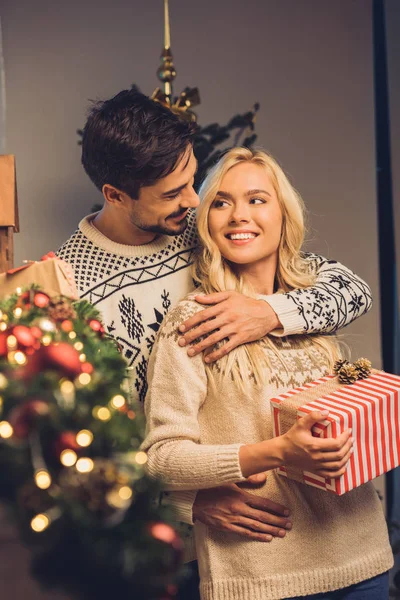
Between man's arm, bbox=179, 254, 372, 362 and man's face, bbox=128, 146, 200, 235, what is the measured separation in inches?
9.4

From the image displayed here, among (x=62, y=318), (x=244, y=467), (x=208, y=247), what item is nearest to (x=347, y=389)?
(x=244, y=467)

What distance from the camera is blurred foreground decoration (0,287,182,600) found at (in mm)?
690

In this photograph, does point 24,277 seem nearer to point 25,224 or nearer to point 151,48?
point 25,224

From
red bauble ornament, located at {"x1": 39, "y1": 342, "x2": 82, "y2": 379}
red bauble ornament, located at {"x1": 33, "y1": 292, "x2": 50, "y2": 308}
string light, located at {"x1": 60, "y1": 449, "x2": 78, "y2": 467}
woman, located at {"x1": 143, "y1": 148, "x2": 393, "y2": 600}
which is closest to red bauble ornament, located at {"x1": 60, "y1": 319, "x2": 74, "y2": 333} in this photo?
red bauble ornament, located at {"x1": 33, "y1": 292, "x2": 50, "y2": 308}

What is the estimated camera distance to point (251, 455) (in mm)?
1400

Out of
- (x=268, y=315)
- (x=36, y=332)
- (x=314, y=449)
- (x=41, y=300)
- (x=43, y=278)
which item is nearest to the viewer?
(x=36, y=332)

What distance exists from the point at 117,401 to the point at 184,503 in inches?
30.0

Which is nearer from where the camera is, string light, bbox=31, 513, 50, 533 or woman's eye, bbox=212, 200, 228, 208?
string light, bbox=31, 513, 50, 533

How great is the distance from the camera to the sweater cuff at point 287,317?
5.27ft

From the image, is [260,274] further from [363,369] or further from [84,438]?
[84,438]

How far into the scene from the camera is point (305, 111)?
12.8ft

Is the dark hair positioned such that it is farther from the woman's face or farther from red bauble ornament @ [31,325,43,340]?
red bauble ornament @ [31,325,43,340]

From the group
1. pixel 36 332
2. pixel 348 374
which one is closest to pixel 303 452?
pixel 348 374

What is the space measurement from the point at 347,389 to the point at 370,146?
9.12 ft
